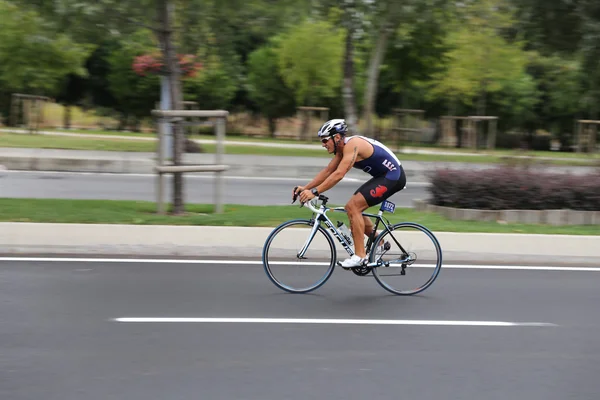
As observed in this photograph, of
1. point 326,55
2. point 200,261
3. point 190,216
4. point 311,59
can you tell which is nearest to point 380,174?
point 200,261

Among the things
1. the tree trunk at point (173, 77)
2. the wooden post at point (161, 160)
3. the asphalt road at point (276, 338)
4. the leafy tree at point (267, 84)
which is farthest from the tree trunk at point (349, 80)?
the asphalt road at point (276, 338)

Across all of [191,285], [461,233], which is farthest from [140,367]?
[461,233]

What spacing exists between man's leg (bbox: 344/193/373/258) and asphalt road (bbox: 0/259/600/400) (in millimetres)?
474

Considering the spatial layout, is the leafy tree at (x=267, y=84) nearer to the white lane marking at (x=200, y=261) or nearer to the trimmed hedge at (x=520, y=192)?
the trimmed hedge at (x=520, y=192)

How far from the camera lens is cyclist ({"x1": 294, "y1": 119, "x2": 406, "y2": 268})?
25.1 feet

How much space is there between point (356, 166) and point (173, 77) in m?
4.46

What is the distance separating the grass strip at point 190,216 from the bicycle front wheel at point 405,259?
189 cm

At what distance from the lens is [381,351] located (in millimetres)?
6137

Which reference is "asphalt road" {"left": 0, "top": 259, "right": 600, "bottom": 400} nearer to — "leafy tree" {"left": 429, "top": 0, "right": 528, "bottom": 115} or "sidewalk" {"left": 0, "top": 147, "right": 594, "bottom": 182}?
"sidewalk" {"left": 0, "top": 147, "right": 594, "bottom": 182}

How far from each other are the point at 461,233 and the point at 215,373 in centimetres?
543

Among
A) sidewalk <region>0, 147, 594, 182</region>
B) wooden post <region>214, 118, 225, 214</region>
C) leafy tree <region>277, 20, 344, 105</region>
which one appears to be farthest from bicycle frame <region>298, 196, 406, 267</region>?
leafy tree <region>277, 20, 344, 105</region>

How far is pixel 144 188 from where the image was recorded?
1625 centimetres

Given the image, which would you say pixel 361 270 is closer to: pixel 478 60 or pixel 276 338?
pixel 276 338

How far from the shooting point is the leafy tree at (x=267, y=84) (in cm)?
3031
